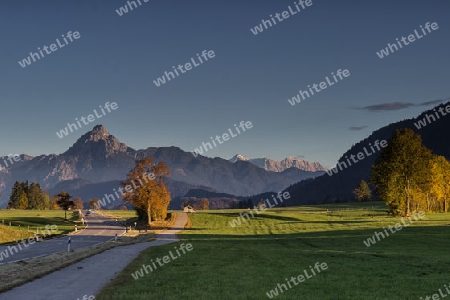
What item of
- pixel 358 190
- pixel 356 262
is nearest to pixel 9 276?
pixel 356 262

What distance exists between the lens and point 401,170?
9056 centimetres

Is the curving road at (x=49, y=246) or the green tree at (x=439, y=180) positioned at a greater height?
the curving road at (x=49, y=246)

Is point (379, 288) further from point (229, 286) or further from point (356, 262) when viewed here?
point (356, 262)

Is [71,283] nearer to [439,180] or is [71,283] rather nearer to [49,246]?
[49,246]

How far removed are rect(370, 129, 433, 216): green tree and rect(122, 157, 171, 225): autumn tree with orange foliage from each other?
150ft

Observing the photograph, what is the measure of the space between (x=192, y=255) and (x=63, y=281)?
14.6 m

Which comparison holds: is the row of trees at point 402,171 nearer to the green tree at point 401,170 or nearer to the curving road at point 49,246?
the green tree at point 401,170

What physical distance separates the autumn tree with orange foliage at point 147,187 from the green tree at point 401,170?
45.6 meters

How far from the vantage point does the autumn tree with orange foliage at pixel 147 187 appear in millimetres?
A: 90500

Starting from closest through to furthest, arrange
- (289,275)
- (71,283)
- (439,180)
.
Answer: (71,283), (289,275), (439,180)

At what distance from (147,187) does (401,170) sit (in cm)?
5275

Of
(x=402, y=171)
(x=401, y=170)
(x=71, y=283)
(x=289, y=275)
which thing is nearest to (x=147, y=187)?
(x=401, y=170)

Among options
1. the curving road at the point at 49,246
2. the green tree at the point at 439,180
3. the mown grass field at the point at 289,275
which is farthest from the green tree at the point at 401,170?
the curving road at the point at 49,246

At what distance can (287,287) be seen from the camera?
69.9 feet
